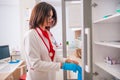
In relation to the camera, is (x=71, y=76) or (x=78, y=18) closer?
(x=71, y=76)

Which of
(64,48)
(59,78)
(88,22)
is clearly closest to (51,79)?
(64,48)

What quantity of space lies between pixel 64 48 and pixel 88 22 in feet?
2.58

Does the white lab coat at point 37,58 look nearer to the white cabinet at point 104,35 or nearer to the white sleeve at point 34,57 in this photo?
the white sleeve at point 34,57

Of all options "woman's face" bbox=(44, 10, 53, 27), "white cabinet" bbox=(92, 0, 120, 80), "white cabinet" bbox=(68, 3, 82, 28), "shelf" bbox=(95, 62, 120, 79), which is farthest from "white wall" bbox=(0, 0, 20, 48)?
"shelf" bbox=(95, 62, 120, 79)

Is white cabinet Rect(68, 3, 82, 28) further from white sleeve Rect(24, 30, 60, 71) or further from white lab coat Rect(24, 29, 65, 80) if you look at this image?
white sleeve Rect(24, 30, 60, 71)

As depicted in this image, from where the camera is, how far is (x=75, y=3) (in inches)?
84.2

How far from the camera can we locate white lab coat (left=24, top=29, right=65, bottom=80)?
1.27 meters

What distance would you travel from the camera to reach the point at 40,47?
1322 millimetres

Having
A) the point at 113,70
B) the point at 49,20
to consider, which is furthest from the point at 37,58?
the point at 113,70

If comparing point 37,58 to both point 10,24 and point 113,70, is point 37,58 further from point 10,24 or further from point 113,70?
point 10,24

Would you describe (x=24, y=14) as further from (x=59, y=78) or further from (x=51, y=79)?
(x=51, y=79)

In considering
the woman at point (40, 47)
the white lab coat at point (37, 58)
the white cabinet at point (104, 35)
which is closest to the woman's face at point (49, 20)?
the woman at point (40, 47)

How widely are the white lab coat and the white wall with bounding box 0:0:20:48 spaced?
3.32 m

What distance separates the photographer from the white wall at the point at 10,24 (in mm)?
4500
